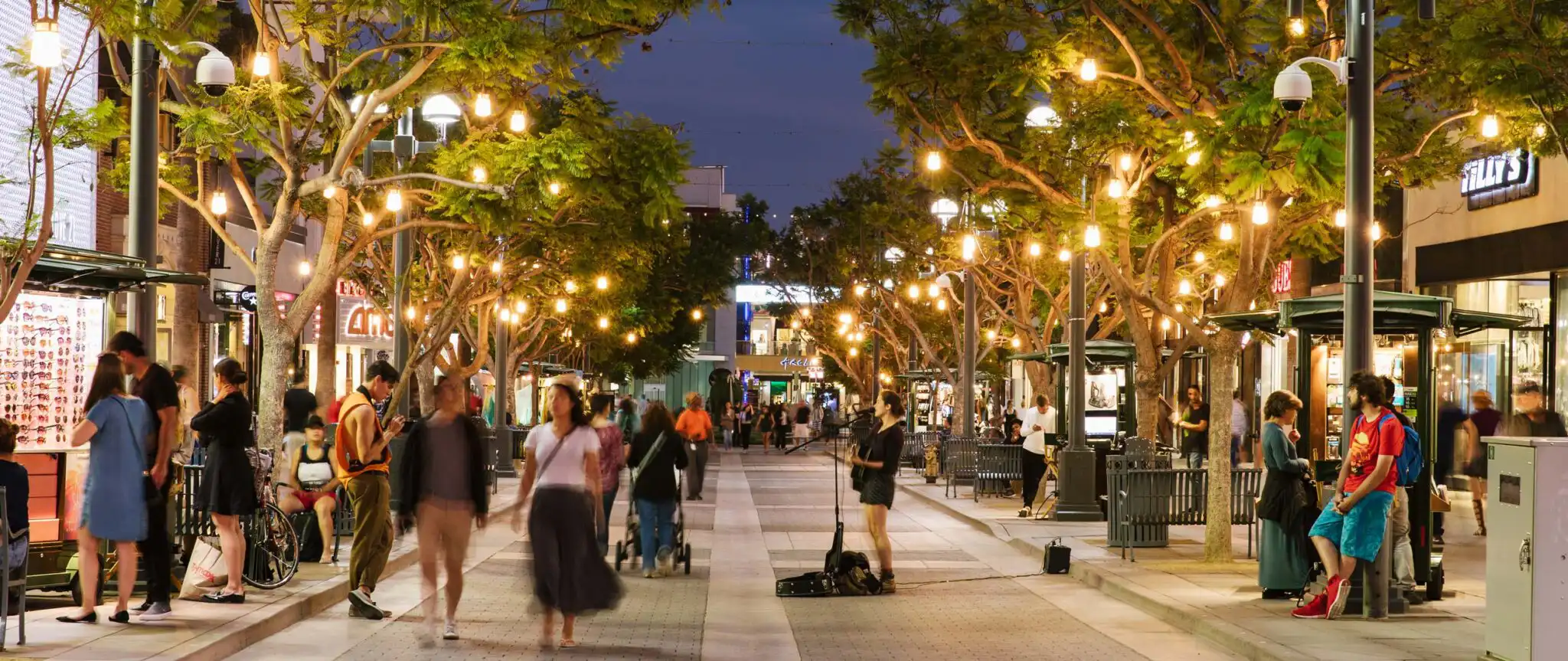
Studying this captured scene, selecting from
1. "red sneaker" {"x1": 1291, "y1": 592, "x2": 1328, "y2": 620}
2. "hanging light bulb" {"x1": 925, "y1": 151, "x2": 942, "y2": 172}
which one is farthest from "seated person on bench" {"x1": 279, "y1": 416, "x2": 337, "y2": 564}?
"red sneaker" {"x1": 1291, "y1": 592, "x2": 1328, "y2": 620}

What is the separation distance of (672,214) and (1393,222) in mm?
18103

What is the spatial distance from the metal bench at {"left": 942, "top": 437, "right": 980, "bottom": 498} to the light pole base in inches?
244

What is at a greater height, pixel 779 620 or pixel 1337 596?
pixel 1337 596

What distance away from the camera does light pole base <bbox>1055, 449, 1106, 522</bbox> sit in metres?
24.4

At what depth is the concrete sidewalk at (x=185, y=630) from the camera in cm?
1035

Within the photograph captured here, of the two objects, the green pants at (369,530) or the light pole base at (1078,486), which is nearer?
the green pants at (369,530)

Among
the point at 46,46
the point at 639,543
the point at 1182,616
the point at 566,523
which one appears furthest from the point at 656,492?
the point at 46,46

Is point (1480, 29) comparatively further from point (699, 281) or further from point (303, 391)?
point (699, 281)

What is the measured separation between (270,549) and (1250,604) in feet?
25.6

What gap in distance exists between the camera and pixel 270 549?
14.2 m

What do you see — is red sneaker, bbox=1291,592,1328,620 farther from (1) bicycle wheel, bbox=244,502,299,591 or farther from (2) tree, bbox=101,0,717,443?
(2) tree, bbox=101,0,717,443

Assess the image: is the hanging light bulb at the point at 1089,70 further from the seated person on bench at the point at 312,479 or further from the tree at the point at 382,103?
the seated person on bench at the point at 312,479

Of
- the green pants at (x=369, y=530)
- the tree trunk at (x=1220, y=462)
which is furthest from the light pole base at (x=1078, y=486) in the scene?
the green pants at (x=369, y=530)

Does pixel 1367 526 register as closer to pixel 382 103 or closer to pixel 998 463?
pixel 382 103
